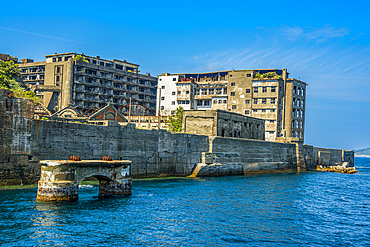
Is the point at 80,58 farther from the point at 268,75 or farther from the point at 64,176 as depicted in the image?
the point at 64,176

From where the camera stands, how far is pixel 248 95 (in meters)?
90.4

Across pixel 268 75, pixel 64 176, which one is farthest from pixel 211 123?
pixel 64 176

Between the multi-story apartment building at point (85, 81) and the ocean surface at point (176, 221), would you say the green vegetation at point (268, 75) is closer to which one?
the multi-story apartment building at point (85, 81)

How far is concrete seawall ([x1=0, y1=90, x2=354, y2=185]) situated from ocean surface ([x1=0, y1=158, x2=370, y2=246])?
4.07 metres

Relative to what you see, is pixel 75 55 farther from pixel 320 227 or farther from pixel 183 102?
pixel 320 227

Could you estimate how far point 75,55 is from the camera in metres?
92.9

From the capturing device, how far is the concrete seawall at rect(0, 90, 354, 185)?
28812 millimetres

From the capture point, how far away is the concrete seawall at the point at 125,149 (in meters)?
28.8

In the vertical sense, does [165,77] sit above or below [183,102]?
above

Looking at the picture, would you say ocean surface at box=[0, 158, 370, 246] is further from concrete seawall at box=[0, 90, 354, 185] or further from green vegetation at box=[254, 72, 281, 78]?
green vegetation at box=[254, 72, 281, 78]

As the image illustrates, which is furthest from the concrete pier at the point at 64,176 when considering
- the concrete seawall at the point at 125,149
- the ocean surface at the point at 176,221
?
the concrete seawall at the point at 125,149

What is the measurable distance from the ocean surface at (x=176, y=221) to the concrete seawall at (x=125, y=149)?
13.3 feet

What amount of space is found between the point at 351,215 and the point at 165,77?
82.2 m

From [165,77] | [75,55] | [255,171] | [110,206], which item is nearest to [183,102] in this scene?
[165,77]
